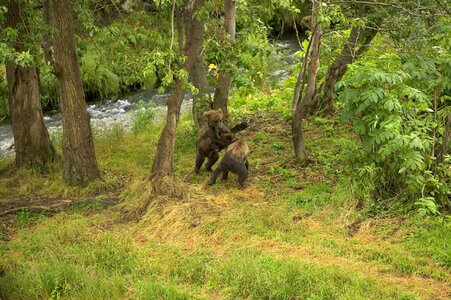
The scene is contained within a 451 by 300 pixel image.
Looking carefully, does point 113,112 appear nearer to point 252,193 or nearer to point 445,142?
point 252,193

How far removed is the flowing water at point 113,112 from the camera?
14582 mm

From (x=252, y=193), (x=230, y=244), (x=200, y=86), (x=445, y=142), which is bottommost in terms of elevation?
(x=252, y=193)

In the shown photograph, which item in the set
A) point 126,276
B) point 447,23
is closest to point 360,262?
point 126,276

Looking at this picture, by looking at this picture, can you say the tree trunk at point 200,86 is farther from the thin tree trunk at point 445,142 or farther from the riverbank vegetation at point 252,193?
the thin tree trunk at point 445,142

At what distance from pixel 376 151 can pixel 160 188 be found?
3.15m

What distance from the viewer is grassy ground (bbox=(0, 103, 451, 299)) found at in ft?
19.2

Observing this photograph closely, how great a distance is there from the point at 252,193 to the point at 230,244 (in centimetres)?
190

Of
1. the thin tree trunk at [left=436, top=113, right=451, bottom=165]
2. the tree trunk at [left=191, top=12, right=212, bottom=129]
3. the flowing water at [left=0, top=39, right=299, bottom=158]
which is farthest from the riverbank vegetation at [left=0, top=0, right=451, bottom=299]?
the flowing water at [left=0, top=39, right=299, bottom=158]

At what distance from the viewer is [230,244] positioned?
6918mm

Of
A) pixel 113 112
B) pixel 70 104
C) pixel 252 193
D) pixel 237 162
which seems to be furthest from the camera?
pixel 113 112

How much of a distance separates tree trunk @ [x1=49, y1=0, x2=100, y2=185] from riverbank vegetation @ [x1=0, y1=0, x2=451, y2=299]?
4cm

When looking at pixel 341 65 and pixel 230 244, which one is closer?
pixel 230 244

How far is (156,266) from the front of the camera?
6.36 m

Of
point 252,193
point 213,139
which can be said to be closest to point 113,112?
point 213,139
